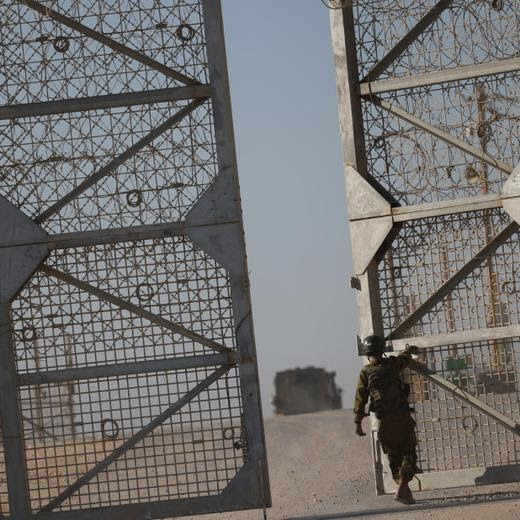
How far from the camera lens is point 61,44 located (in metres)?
8.84

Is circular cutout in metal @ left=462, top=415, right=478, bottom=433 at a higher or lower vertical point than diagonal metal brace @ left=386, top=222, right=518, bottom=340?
lower

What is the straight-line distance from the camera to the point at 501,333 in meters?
8.63

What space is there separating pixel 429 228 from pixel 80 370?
108 inches

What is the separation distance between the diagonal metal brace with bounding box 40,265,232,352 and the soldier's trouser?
4.15 feet

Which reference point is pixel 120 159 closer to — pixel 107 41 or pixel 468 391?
pixel 107 41

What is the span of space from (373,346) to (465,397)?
32.5 inches

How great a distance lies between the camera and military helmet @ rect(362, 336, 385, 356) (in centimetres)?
860

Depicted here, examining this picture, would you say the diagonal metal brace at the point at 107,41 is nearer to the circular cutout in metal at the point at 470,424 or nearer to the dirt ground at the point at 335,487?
the circular cutout in metal at the point at 470,424

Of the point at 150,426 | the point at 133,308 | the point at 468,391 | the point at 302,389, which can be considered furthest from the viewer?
the point at 302,389

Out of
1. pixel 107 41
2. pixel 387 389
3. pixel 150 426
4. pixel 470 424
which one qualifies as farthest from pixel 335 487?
pixel 107 41

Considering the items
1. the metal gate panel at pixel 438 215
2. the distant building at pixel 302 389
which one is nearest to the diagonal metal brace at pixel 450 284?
the metal gate panel at pixel 438 215

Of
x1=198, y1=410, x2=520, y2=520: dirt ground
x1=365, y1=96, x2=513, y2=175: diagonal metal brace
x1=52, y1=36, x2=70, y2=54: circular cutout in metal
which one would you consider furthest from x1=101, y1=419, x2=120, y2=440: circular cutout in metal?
x1=365, y1=96, x2=513, y2=175: diagonal metal brace

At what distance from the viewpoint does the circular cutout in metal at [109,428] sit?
8.58 meters

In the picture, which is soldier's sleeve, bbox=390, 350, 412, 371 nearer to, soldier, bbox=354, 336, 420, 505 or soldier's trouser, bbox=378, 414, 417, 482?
soldier, bbox=354, 336, 420, 505
